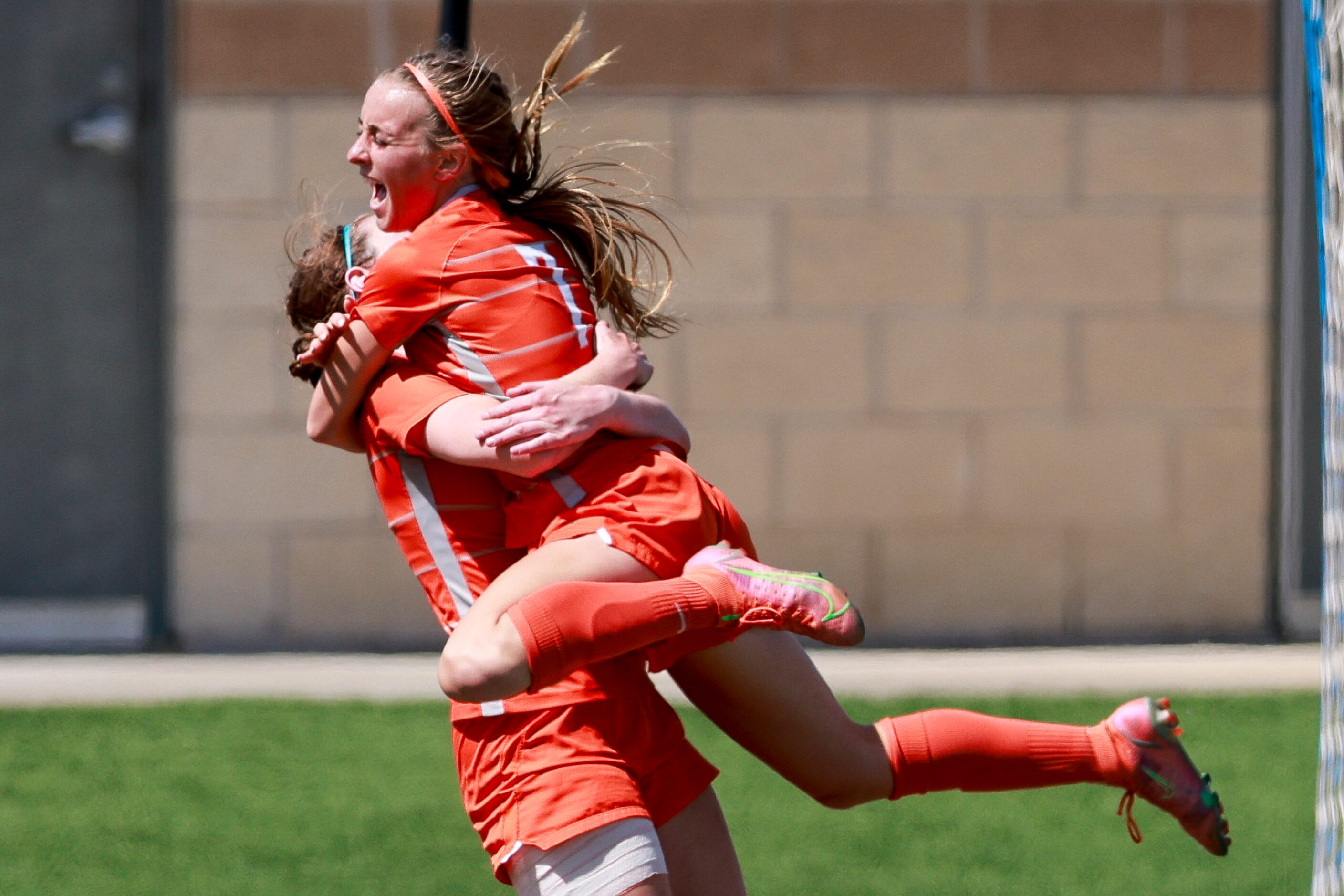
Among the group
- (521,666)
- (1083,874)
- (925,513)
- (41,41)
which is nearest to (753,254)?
(925,513)

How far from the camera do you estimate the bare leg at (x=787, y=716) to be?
9.58 feet

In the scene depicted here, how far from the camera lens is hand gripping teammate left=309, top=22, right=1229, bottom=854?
261 centimetres

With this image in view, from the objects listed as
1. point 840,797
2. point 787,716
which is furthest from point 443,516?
point 840,797

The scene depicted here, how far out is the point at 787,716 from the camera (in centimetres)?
296

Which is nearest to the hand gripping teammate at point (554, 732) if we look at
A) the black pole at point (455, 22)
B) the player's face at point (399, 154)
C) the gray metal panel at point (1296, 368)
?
the player's face at point (399, 154)

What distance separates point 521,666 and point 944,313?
522 cm

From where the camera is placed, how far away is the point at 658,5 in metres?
7.37

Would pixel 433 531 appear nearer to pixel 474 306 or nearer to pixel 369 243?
pixel 474 306

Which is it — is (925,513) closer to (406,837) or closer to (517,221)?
(406,837)

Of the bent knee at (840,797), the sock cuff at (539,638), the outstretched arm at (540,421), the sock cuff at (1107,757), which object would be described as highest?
the outstretched arm at (540,421)

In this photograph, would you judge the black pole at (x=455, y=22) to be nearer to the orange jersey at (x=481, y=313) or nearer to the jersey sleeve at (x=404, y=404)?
the orange jersey at (x=481, y=313)

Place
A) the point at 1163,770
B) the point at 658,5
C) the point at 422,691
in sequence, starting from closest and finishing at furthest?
1. the point at 1163,770
2. the point at 422,691
3. the point at 658,5

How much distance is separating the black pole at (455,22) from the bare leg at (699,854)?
1.61 m

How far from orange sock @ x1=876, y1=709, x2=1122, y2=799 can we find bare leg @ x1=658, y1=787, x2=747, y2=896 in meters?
0.33
